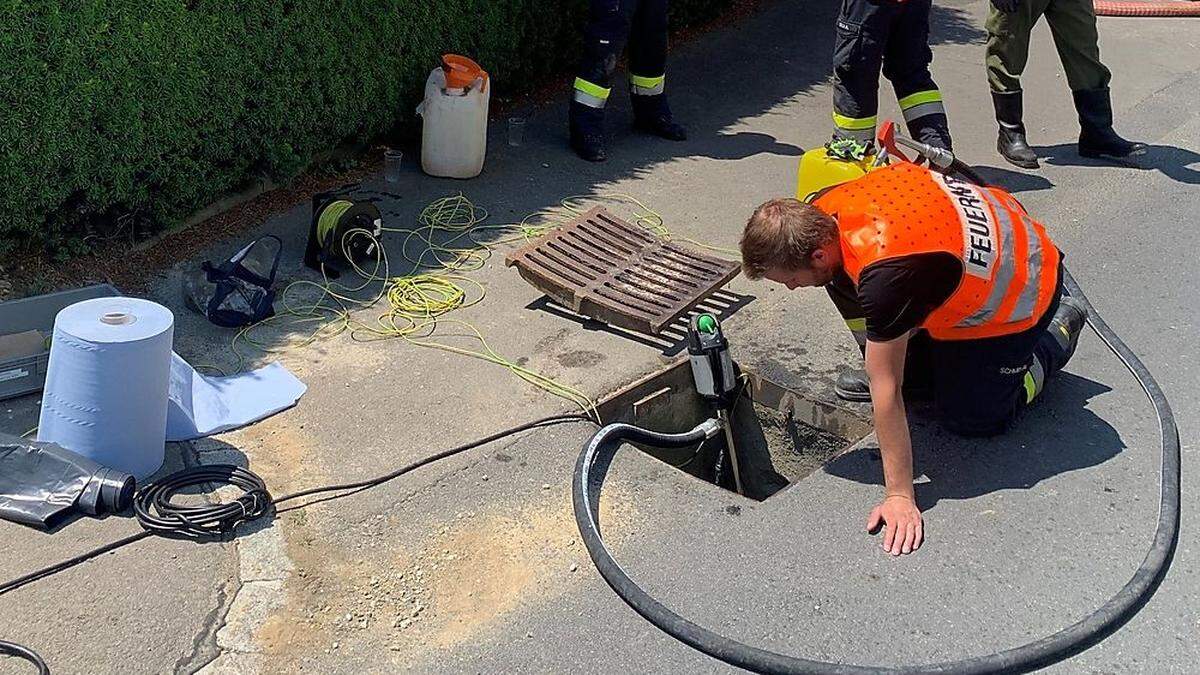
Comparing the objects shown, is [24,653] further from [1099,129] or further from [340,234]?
[1099,129]

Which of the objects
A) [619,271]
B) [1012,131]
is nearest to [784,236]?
[619,271]

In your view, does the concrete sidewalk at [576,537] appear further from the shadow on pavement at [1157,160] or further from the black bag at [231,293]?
the shadow on pavement at [1157,160]

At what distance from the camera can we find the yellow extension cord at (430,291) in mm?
4875

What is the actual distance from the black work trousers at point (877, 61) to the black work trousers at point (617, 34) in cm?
118

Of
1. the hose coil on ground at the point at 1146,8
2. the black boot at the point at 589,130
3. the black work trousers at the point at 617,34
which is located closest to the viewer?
the black work trousers at the point at 617,34

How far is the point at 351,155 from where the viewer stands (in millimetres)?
6582

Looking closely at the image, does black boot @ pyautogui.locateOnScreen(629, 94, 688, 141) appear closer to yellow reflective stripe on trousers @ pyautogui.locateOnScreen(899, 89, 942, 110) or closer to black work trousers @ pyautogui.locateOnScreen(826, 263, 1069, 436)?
yellow reflective stripe on trousers @ pyautogui.locateOnScreen(899, 89, 942, 110)

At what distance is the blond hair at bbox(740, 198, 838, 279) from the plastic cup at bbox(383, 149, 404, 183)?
3.13 meters

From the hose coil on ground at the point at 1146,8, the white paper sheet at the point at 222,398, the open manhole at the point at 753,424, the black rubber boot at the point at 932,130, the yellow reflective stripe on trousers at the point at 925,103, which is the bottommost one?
the open manhole at the point at 753,424

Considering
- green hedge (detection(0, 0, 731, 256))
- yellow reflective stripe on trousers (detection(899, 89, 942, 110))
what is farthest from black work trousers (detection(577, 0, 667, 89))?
yellow reflective stripe on trousers (detection(899, 89, 942, 110))

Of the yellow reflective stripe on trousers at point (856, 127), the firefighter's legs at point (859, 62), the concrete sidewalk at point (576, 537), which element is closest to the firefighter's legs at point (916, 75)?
the firefighter's legs at point (859, 62)

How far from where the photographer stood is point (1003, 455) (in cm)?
432

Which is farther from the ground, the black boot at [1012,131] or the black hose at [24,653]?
the black boot at [1012,131]

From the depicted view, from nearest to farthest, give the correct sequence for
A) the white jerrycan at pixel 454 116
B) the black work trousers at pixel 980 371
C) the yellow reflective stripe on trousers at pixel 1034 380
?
the black work trousers at pixel 980 371 < the yellow reflective stripe on trousers at pixel 1034 380 < the white jerrycan at pixel 454 116
